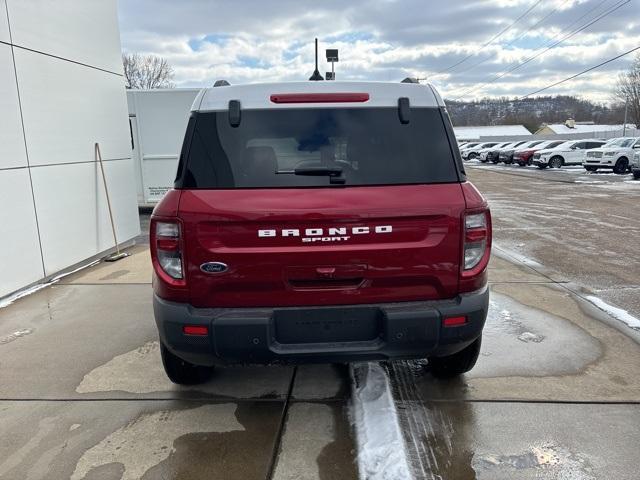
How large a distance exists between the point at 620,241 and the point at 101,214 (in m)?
8.79

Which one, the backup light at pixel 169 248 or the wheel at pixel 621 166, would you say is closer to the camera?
the backup light at pixel 169 248

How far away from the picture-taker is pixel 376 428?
3080 millimetres

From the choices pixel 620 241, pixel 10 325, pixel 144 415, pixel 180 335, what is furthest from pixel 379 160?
pixel 620 241

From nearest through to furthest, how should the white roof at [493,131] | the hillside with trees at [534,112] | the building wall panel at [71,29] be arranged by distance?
the building wall panel at [71,29] < the white roof at [493,131] < the hillside with trees at [534,112]

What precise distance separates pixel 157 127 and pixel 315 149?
10.0m

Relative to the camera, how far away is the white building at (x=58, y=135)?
5.92 meters

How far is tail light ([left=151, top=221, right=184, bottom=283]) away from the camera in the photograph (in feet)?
8.97

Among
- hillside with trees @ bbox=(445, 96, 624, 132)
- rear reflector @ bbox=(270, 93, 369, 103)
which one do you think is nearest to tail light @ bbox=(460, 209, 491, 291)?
rear reflector @ bbox=(270, 93, 369, 103)

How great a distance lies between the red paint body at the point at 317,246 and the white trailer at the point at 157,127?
9.67 metres

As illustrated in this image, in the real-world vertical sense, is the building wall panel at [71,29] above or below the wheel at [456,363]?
above

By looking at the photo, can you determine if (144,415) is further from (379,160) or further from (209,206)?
(379,160)

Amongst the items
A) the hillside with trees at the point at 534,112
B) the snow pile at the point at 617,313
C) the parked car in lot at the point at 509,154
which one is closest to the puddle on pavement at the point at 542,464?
the snow pile at the point at 617,313

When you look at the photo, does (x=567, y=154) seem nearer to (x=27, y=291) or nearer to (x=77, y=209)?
(x=77, y=209)

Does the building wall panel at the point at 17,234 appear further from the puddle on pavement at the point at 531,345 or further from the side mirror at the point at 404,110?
the puddle on pavement at the point at 531,345
